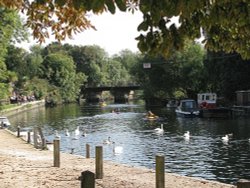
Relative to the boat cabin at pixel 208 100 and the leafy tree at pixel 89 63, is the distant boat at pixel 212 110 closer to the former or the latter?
the boat cabin at pixel 208 100

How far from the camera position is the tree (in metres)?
5.79

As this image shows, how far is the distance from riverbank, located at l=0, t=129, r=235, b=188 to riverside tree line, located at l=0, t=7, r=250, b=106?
272 inches

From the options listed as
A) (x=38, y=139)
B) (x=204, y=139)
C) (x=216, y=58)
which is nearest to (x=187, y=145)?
(x=204, y=139)

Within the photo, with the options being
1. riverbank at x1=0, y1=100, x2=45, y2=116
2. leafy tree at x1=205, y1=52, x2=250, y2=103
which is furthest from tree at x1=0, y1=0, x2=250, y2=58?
riverbank at x1=0, y1=100, x2=45, y2=116

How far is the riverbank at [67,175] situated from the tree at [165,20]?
16.6ft

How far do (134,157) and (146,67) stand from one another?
2548 inches

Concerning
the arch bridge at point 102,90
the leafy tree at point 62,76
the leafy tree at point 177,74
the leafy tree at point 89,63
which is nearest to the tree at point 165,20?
the leafy tree at point 177,74

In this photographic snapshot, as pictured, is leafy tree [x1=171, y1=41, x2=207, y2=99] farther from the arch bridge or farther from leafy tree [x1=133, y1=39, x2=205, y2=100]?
the arch bridge

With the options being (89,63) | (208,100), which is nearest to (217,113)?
(208,100)

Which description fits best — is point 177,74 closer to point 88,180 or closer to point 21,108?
point 21,108

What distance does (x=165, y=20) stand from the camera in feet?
22.7

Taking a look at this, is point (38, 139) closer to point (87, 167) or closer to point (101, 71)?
point (87, 167)

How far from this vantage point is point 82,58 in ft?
520

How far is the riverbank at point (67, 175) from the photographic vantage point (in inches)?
515
